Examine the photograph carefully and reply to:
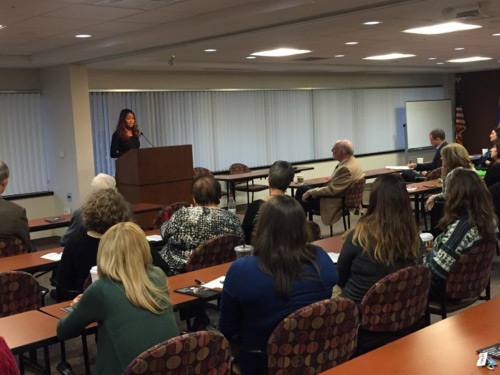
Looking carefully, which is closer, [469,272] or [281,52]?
[469,272]

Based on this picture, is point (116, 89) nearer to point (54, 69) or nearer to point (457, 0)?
point (54, 69)

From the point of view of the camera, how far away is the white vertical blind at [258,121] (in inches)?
408

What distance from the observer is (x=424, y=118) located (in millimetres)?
14742

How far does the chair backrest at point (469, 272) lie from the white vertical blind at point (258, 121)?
7081mm

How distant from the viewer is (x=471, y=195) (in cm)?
391

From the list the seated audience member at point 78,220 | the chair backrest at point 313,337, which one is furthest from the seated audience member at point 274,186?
the chair backrest at point 313,337

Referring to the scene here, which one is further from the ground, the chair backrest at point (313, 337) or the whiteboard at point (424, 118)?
the whiteboard at point (424, 118)

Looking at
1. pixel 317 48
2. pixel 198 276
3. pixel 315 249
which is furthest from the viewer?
pixel 317 48

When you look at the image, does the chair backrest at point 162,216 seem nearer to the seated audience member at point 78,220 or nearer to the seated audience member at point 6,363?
the seated audience member at point 78,220

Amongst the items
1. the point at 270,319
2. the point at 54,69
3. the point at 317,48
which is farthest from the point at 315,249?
the point at 54,69

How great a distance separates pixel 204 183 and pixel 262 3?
1.88 meters

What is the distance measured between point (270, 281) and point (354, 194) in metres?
5.54

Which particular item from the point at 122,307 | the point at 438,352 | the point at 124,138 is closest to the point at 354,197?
the point at 124,138

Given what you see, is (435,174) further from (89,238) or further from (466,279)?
(89,238)
